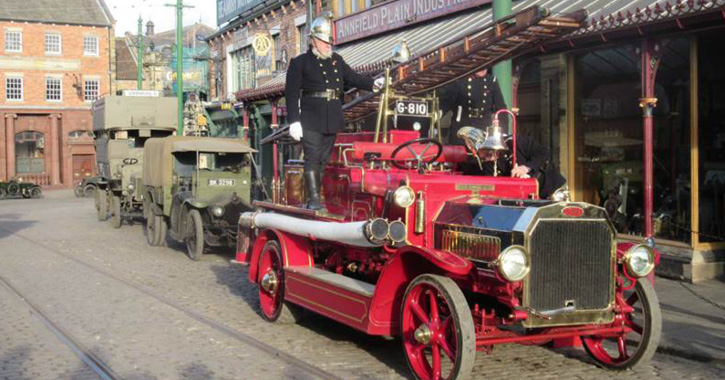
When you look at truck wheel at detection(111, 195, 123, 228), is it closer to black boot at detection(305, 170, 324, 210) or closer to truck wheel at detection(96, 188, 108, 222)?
truck wheel at detection(96, 188, 108, 222)

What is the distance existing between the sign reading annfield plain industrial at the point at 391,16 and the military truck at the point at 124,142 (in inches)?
236

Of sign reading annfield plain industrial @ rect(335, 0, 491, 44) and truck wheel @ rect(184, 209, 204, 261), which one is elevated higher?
sign reading annfield plain industrial @ rect(335, 0, 491, 44)

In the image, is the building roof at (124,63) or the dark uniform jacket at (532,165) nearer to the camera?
the dark uniform jacket at (532,165)

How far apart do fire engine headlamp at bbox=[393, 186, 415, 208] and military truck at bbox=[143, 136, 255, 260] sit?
807cm

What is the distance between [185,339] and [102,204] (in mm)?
14977

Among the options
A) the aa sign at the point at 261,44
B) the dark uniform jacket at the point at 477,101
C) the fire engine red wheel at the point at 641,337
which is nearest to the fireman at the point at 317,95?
the dark uniform jacket at the point at 477,101

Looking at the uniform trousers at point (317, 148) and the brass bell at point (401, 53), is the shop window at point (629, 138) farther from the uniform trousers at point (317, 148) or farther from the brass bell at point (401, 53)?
the uniform trousers at point (317, 148)

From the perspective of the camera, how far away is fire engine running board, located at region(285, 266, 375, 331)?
6.39m

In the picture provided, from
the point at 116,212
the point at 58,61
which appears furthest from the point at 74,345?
the point at 58,61

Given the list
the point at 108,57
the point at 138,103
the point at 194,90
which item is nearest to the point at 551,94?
the point at 138,103

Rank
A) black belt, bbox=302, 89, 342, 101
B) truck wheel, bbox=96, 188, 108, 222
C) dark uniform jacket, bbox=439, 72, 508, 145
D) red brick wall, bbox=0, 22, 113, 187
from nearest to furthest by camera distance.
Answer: black belt, bbox=302, 89, 342, 101 → dark uniform jacket, bbox=439, 72, 508, 145 → truck wheel, bbox=96, 188, 108, 222 → red brick wall, bbox=0, 22, 113, 187

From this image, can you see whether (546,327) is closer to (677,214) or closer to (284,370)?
(284,370)

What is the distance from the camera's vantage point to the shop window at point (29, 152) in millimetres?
50094

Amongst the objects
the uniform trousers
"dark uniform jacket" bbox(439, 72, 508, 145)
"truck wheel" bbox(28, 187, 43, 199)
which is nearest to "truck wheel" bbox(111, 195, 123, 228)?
the uniform trousers
